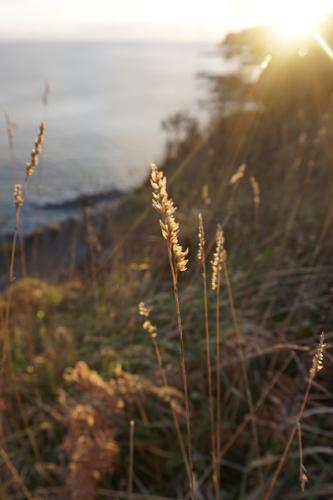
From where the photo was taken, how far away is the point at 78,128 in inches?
315

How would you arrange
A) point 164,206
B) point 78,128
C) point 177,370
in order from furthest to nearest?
1. point 78,128
2. point 177,370
3. point 164,206

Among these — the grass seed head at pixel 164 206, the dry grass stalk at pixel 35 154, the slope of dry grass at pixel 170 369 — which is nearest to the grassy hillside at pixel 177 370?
the slope of dry grass at pixel 170 369

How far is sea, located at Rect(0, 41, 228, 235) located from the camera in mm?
5172

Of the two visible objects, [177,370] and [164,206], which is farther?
[177,370]

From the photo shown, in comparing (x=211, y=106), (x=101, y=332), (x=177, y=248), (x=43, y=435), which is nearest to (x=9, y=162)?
(x=101, y=332)

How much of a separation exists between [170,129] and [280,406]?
176 inches

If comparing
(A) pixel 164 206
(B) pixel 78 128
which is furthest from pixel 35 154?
(B) pixel 78 128

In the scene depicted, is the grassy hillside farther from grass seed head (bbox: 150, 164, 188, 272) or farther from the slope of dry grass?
grass seed head (bbox: 150, 164, 188, 272)

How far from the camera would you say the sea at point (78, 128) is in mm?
5172

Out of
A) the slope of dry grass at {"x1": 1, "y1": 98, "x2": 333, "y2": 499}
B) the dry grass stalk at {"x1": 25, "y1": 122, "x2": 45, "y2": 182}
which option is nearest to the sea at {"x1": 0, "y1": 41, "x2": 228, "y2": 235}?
the slope of dry grass at {"x1": 1, "y1": 98, "x2": 333, "y2": 499}

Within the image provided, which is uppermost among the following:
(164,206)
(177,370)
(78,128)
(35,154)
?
(78,128)

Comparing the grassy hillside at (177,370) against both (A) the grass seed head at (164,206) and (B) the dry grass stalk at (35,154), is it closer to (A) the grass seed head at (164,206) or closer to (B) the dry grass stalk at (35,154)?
(A) the grass seed head at (164,206)

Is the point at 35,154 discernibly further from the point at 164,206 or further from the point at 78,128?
the point at 78,128

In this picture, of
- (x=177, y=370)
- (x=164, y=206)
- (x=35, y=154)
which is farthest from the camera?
(x=177, y=370)
